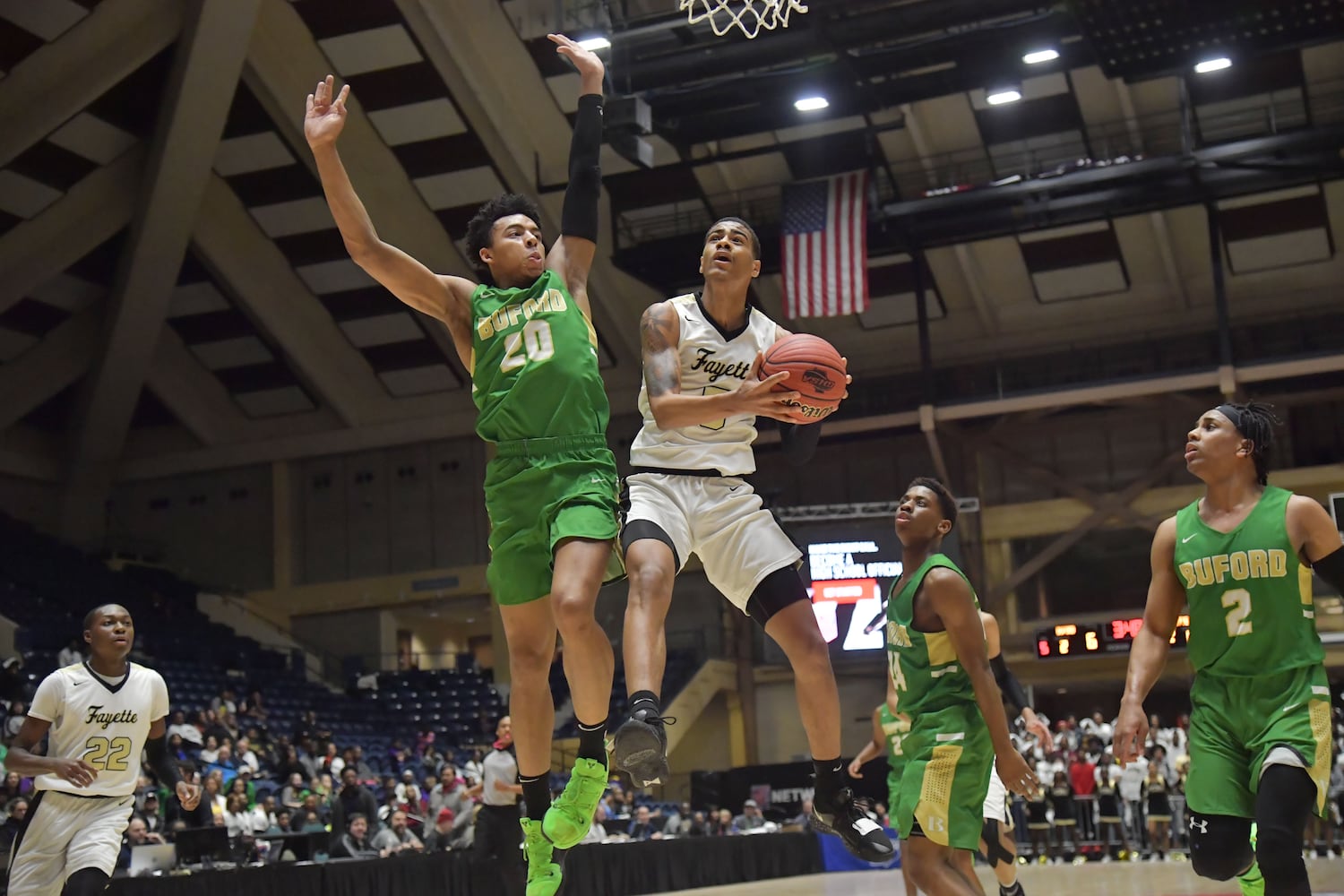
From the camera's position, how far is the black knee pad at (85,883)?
655 cm

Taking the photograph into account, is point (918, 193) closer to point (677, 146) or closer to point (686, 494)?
point (677, 146)

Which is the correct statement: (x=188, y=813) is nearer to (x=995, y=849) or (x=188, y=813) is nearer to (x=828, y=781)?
(x=995, y=849)

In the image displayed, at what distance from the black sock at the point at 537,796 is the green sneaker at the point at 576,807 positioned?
17.1 inches

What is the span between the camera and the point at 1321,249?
24.2 m

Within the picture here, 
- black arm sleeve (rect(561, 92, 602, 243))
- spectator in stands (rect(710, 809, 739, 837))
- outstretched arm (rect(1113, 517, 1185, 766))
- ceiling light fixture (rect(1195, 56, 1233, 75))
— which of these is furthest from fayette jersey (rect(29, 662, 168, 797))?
ceiling light fixture (rect(1195, 56, 1233, 75))

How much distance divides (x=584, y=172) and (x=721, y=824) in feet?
51.3

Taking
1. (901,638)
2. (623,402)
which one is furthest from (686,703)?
(901,638)

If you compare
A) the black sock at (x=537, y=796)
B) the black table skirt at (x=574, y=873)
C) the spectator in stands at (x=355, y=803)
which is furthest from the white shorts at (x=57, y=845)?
the spectator in stands at (x=355, y=803)

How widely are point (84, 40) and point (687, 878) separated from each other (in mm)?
14237

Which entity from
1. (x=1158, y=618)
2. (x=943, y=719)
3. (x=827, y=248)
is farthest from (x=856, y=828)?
(x=827, y=248)

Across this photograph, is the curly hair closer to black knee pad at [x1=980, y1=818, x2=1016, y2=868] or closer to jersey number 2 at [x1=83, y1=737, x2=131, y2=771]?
jersey number 2 at [x1=83, y1=737, x2=131, y2=771]

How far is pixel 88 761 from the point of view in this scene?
6914 mm

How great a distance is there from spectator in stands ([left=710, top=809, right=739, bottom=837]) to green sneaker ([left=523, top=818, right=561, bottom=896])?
48.9 feet

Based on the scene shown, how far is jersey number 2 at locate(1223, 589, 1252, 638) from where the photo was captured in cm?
496
